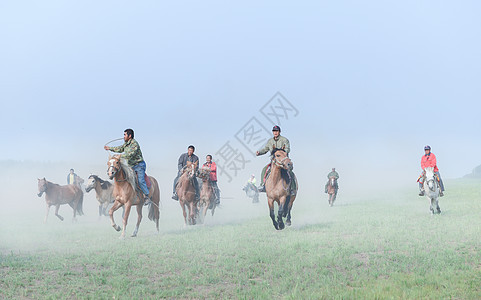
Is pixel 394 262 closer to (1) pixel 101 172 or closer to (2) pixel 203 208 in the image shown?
(2) pixel 203 208

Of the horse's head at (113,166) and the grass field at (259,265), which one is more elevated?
the horse's head at (113,166)

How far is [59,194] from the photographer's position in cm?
2244

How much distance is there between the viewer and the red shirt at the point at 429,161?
1808 centimetres

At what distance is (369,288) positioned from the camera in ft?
24.3

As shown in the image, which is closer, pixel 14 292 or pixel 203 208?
pixel 14 292

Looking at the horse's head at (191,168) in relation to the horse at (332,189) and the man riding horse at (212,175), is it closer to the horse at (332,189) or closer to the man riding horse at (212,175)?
the man riding horse at (212,175)

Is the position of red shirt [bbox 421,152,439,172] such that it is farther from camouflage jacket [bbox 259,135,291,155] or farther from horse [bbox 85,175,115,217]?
horse [bbox 85,175,115,217]

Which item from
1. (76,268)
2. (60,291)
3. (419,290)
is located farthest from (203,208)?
(419,290)

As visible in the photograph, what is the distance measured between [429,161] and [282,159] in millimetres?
8457

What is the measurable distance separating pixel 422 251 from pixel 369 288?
3447 mm

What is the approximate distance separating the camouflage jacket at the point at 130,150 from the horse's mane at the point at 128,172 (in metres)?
0.19

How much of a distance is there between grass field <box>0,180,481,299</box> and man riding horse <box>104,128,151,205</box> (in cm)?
197

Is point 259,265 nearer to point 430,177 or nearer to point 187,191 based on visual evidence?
point 187,191

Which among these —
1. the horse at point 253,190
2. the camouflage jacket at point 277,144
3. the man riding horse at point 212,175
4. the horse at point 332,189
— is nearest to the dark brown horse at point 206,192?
the man riding horse at point 212,175
